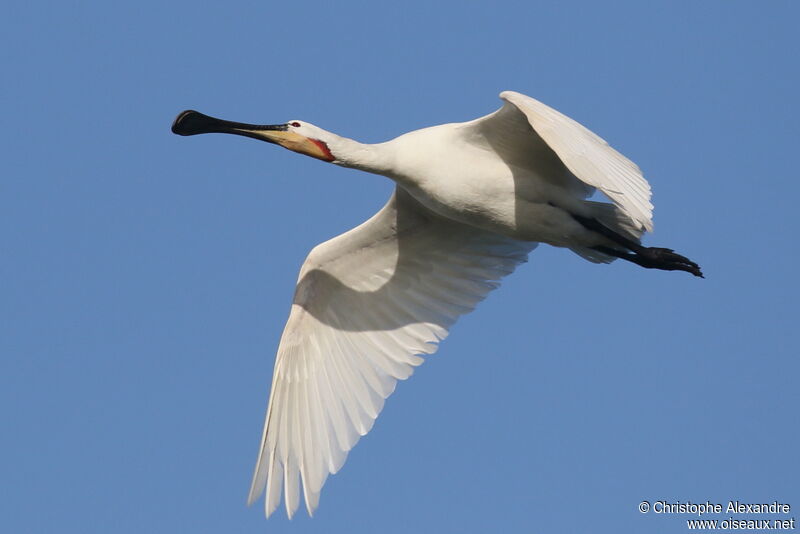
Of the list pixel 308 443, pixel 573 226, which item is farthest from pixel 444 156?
pixel 308 443

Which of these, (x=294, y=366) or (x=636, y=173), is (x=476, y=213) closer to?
(x=636, y=173)

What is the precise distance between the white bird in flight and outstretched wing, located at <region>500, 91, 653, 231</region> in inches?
2.2

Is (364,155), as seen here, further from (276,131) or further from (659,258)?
(659,258)

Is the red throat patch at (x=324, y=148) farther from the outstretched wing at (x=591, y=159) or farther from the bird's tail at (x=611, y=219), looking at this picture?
the bird's tail at (x=611, y=219)

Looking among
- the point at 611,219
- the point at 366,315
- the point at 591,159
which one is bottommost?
the point at 366,315

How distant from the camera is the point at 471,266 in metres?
16.6

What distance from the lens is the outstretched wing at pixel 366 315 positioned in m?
16.0

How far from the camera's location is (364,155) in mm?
14367

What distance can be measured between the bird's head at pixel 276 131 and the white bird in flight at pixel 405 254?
0.01 meters

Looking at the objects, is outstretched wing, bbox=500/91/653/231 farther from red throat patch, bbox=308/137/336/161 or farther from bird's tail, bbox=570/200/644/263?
red throat patch, bbox=308/137/336/161

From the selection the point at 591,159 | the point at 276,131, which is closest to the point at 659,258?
the point at 591,159

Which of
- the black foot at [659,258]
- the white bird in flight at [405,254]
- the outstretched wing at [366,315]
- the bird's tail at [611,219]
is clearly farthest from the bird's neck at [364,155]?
the black foot at [659,258]

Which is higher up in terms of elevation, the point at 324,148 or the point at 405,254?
the point at 324,148

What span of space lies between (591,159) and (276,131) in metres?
4.05
